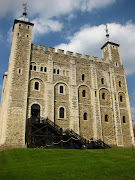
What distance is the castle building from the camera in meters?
23.0

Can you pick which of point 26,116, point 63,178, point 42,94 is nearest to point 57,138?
point 26,116

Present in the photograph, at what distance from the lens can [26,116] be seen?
23.1 metres

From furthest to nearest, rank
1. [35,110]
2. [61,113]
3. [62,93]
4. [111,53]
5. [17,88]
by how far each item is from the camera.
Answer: [111,53] < [62,93] < [61,113] < [35,110] < [17,88]

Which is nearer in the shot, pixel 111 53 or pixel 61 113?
pixel 61 113

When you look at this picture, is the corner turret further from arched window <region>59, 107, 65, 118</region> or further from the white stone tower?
the white stone tower

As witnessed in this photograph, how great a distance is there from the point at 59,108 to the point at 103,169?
1632cm

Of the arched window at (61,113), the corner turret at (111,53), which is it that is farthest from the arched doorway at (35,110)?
the corner turret at (111,53)

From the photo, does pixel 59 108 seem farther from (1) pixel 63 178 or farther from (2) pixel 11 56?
(1) pixel 63 178

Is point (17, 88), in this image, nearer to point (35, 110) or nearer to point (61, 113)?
point (35, 110)

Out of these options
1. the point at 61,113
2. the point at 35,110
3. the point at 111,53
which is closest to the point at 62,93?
the point at 61,113

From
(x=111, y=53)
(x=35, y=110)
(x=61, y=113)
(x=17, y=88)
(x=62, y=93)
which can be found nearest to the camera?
(x=17, y=88)

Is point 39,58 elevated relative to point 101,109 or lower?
elevated

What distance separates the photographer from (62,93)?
26984 mm

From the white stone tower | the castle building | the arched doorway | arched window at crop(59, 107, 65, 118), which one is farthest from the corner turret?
the arched doorway
